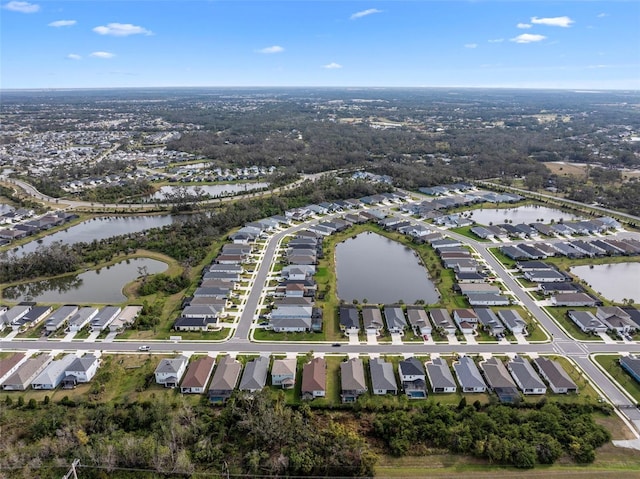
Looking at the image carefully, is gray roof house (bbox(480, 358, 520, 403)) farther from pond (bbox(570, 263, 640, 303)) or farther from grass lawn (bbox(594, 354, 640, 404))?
pond (bbox(570, 263, 640, 303))

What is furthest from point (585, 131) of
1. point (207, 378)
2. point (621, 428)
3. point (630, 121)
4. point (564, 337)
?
point (207, 378)

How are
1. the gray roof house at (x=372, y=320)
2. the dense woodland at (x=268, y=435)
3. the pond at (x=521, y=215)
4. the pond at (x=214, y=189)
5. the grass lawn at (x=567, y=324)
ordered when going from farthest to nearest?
the pond at (x=214, y=189) < the pond at (x=521, y=215) < the gray roof house at (x=372, y=320) < the grass lawn at (x=567, y=324) < the dense woodland at (x=268, y=435)

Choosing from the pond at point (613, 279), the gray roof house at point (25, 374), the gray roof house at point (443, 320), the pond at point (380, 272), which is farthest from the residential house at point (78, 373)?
the pond at point (613, 279)

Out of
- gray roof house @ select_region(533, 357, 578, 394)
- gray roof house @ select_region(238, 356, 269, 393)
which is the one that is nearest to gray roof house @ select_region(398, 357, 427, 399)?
gray roof house @ select_region(533, 357, 578, 394)

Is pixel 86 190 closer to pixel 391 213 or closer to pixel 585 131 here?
pixel 391 213

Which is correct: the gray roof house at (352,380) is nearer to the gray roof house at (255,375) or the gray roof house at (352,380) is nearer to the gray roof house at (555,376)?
the gray roof house at (255,375)

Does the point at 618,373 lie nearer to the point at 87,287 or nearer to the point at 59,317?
the point at 59,317

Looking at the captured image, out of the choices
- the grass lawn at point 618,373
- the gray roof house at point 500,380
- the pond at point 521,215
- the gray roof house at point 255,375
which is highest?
the pond at point 521,215
